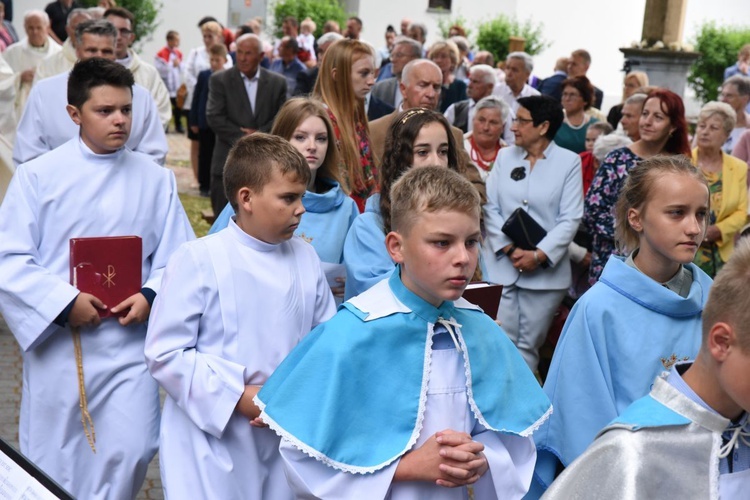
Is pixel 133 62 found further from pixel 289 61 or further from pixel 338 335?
pixel 289 61

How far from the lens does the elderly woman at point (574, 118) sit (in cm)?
930

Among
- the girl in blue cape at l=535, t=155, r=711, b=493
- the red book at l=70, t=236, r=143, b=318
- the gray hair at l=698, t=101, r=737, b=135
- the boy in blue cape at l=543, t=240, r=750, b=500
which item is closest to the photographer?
the boy in blue cape at l=543, t=240, r=750, b=500

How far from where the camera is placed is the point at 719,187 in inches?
291

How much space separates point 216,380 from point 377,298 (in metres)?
0.78

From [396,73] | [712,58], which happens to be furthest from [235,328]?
Answer: [712,58]

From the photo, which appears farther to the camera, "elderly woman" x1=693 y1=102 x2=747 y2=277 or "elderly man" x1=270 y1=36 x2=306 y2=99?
"elderly man" x1=270 y1=36 x2=306 y2=99

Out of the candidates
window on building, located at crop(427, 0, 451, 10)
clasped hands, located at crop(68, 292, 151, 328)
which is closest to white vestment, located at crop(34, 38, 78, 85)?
clasped hands, located at crop(68, 292, 151, 328)

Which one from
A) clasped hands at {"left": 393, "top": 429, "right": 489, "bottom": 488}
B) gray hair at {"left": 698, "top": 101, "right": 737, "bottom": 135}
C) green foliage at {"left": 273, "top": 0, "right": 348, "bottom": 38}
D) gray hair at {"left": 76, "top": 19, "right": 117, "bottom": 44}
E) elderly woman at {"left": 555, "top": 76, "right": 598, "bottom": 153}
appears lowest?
green foliage at {"left": 273, "top": 0, "right": 348, "bottom": 38}

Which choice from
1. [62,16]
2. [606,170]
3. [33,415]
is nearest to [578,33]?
[62,16]

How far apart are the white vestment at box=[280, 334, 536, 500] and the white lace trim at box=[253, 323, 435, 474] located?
24 mm

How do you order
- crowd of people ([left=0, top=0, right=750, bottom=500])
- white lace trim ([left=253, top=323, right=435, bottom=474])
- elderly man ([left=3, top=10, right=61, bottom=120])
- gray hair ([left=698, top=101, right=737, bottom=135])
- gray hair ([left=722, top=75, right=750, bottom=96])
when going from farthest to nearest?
elderly man ([left=3, top=10, right=61, bottom=120])
gray hair ([left=722, top=75, right=750, bottom=96])
gray hair ([left=698, top=101, right=737, bottom=135])
white lace trim ([left=253, top=323, right=435, bottom=474])
crowd of people ([left=0, top=0, right=750, bottom=500])

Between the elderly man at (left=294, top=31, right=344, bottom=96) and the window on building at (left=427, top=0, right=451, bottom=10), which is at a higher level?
the elderly man at (left=294, top=31, right=344, bottom=96)

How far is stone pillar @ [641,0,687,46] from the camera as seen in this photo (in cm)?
1326

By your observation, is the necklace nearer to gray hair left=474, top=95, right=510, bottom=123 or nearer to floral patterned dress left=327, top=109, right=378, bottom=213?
gray hair left=474, top=95, right=510, bottom=123
